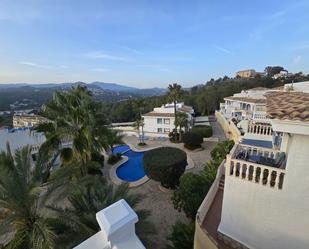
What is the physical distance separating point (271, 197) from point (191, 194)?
6.06 metres

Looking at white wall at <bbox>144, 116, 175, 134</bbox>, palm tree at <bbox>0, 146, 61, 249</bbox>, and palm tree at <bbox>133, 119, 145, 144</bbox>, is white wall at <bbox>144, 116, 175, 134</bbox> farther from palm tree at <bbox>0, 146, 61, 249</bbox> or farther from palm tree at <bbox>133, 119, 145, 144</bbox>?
palm tree at <bbox>0, 146, 61, 249</bbox>

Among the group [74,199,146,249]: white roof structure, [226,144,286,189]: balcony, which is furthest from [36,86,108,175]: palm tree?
[74,199,146,249]: white roof structure

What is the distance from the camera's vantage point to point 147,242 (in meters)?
7.50

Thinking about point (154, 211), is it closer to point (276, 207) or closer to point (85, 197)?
point (85, 197)

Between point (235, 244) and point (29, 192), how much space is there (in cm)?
762

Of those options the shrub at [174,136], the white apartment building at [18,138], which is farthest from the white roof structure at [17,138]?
the shrub at [174,136]

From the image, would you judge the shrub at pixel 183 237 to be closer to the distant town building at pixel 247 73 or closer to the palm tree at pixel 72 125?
the palm tree at pixel 72 125

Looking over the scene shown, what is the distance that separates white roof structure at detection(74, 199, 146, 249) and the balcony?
5.66 m

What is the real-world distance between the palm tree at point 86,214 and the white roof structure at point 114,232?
5183 mm

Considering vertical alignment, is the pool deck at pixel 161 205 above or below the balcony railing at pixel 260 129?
below

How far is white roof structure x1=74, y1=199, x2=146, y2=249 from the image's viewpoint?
6.59 ft

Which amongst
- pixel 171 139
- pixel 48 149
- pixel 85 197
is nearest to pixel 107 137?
pixel 48 149

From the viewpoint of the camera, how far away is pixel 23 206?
6.50m

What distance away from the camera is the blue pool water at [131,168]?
70.0 ft
